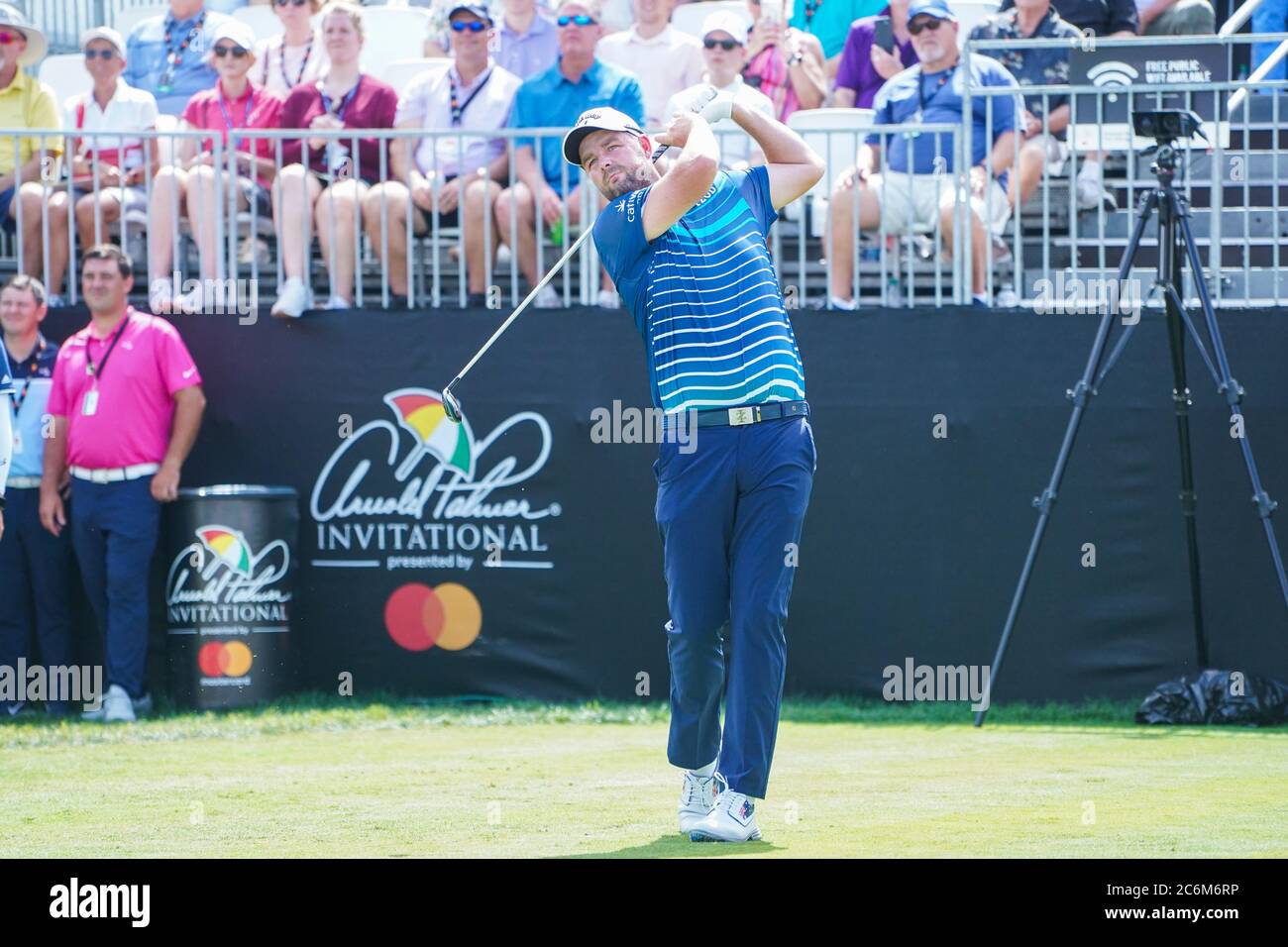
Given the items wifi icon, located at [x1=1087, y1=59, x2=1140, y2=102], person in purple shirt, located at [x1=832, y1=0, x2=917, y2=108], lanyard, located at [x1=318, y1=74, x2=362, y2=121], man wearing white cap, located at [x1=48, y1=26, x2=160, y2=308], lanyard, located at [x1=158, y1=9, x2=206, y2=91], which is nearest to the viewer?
wifi icon, located at [x1=1087, y1=59, x2=1140, y2=102]

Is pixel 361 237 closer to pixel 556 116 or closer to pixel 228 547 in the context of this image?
pixel 556 116

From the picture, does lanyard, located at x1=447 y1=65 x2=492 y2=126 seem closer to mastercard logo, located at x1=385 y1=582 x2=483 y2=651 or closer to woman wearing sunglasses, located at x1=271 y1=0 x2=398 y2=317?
woman wearing sunglasses, located at x1=271 y1=0 x2=398 y2=317

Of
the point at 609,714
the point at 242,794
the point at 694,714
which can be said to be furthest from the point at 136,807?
the point at 609,714

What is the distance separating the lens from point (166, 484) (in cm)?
1180

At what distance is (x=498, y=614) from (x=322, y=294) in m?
2.38

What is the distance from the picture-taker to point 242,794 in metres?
8.39

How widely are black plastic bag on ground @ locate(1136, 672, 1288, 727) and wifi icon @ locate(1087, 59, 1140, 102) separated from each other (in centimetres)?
346

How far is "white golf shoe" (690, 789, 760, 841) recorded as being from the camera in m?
6.62

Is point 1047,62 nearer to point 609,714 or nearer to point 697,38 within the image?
point 697,38

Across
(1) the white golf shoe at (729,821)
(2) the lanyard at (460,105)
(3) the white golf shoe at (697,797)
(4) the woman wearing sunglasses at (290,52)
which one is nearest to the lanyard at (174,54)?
(4) the woman wearing sunglasses at (290,52)

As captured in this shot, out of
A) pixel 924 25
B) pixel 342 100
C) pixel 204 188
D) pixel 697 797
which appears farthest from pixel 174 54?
pixel 697 797

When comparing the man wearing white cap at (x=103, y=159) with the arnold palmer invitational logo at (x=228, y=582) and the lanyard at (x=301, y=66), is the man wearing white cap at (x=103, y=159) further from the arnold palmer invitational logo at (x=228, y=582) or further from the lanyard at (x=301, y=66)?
the arnold palmer invitational logo at (x=228, y=582)

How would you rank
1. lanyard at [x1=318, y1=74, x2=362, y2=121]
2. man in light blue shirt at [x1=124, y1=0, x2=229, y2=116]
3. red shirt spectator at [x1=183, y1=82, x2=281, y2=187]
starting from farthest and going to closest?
man in light blue shirt at [x1=124, y1=0, x2=229, y2=116]
red shirt spectator at [x1=183, y1=82, x2=281, y2=187]
lanyard at [x1=318, y1=74, x2=362, y2=121]

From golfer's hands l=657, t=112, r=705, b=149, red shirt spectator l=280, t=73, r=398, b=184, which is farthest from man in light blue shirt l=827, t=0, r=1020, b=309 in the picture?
golfer's hands l=657, t=112, r=705, b=149
